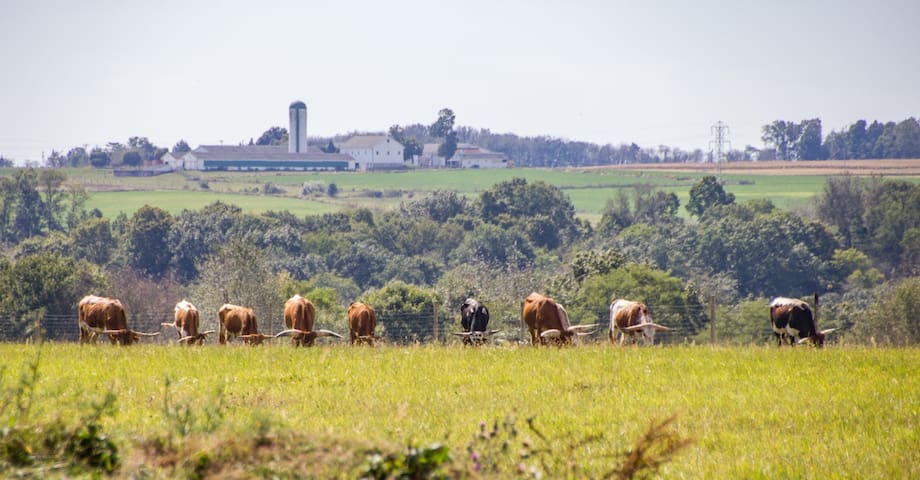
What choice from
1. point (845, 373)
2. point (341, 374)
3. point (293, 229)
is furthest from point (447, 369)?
point (293, 229)

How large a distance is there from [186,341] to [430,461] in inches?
849

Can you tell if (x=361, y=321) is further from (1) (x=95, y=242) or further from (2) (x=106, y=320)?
(1) (x=95, y=242)

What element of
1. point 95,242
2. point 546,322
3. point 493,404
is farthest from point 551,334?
point 95,242

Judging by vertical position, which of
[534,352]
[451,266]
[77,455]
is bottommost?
[451,266]

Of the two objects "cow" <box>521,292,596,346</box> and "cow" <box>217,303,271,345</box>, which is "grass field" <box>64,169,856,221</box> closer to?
"cow" <box>217,303,271,345</box>

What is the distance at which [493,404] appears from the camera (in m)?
15.8

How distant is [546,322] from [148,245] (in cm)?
9207

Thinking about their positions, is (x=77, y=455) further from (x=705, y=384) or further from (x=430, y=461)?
(x=705, y=384)

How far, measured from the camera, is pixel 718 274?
10500 cm

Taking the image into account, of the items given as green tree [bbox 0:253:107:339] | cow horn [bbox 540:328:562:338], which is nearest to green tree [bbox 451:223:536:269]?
green tree [bbox 0:253:107:339]

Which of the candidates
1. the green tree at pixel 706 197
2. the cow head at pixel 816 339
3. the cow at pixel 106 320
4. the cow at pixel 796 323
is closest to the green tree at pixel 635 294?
the cow at pixel 796 323

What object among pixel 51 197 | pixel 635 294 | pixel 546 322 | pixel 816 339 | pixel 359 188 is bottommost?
pixel 635 294

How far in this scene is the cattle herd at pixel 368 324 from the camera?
2736cm

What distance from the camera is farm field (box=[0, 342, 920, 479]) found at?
884 centimetres
